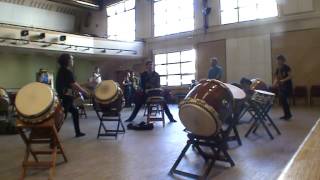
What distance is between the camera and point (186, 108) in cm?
331

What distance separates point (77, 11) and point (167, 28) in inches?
296

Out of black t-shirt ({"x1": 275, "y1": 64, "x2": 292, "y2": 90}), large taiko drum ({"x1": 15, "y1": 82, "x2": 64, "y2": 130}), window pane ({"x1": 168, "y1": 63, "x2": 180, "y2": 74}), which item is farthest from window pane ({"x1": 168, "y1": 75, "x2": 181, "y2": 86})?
large taiko drum ({"x1": 15, "y1": 82, "x2": 64, "y2": 130})

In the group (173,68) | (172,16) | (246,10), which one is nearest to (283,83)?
(246,10)

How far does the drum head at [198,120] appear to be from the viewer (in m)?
3.18

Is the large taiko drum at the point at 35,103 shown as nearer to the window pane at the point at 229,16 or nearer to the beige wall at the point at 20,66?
the window pane at the point at 229,16

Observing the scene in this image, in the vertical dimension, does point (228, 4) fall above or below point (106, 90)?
above

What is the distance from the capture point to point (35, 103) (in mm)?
3488

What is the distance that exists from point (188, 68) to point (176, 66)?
0.76 m

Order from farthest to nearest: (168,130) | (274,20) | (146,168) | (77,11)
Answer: (77,11), (274,20), (168,130), (146,168)

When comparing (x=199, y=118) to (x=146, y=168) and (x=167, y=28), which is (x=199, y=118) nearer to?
(x=146, y=168)

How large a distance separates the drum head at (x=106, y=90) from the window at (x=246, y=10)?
30.0ft

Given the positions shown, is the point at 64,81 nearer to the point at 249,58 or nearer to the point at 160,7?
the point at 249,58

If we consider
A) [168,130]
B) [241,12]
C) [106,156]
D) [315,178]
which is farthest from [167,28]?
[315,178]

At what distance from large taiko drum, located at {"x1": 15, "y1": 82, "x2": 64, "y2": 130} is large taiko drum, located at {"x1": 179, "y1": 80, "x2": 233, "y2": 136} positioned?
Answer: 1.48 meters
